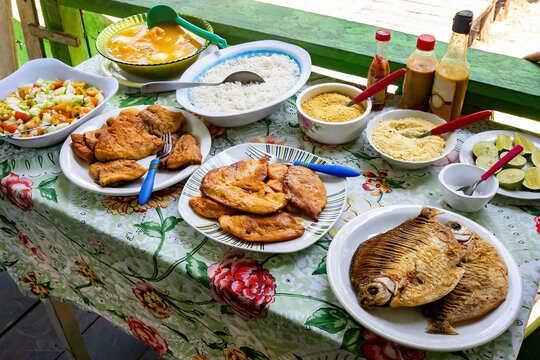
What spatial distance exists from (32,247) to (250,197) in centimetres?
84

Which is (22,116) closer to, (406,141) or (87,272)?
(87,272)

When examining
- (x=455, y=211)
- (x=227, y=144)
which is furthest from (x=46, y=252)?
(x=455, y=211)

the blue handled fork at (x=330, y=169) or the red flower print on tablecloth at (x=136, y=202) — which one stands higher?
the blue handled fork at (x=330, y=169)

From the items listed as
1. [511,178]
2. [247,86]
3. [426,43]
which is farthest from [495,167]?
[247,86]

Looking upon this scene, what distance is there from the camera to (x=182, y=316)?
1214mm

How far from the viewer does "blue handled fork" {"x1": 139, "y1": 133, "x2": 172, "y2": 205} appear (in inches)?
47.6

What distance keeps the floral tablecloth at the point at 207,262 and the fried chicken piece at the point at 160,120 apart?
135 mm

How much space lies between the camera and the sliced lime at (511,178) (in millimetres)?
1197

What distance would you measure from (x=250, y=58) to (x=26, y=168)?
0.84m

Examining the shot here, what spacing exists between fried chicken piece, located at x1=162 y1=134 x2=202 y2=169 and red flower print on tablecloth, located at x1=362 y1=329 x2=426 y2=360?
0.67 metres

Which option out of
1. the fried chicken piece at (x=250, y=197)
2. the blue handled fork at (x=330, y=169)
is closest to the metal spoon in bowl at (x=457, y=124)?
the blue handled fork at (x=330, y=169)

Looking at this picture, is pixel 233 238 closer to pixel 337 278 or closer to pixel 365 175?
pixel 337 278

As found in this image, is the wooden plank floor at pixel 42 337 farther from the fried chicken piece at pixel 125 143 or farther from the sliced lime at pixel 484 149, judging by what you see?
the sliced lime at pixel 484 149

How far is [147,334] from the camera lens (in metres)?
1.40
